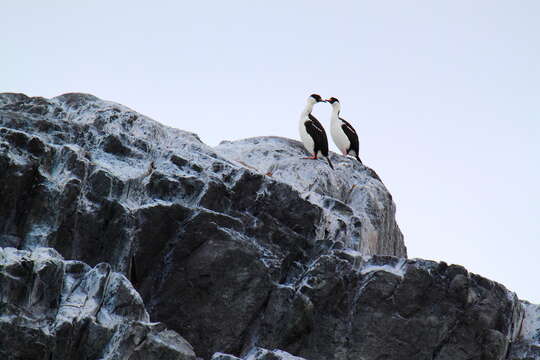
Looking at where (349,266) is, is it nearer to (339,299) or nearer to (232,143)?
(339,299)

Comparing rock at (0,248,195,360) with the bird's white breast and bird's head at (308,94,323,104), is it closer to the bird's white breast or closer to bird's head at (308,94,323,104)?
the bird's white breast

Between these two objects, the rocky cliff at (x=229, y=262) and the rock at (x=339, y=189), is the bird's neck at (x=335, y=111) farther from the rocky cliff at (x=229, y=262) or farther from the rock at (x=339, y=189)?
the rocky cliff at (x=229, y=262)

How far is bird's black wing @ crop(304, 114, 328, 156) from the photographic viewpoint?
56.3ft

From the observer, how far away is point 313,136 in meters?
17.5

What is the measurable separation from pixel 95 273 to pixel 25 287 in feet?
2.84

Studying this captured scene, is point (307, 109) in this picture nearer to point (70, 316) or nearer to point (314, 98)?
point (314, 98)

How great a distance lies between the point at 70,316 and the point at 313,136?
31.2 ft

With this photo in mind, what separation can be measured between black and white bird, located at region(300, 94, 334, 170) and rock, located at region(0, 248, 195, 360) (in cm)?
798

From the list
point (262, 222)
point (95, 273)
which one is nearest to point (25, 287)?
point (95, 273)

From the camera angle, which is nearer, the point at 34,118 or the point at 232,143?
the point at 34,118

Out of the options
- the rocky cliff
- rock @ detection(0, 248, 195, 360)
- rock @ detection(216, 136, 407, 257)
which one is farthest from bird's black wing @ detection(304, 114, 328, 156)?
rock @ detection(0, 248, 195, 360)

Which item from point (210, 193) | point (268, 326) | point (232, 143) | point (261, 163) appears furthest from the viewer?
point (232, 143)

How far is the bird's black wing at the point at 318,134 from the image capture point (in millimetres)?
17156

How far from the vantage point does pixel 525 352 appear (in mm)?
12141
